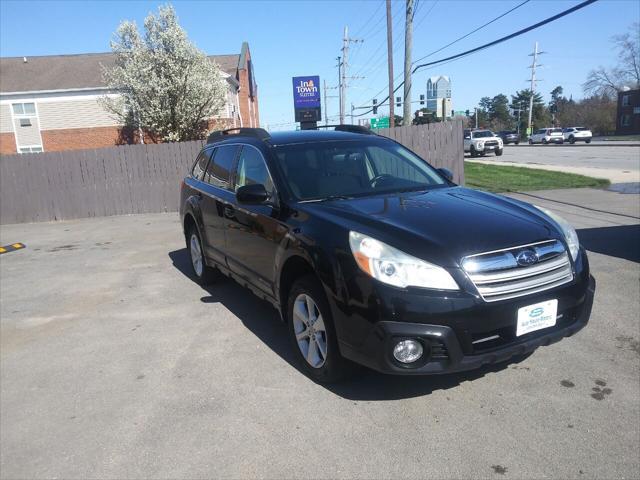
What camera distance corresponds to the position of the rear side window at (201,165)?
19.7 feet

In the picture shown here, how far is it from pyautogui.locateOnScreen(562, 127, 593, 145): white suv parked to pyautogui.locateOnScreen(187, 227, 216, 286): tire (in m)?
52.0

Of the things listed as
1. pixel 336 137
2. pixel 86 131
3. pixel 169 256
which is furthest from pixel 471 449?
pixel 86 131

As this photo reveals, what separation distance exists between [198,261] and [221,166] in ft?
4.83

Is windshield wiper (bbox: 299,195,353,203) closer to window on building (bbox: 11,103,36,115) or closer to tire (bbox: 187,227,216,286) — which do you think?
tire (bbox: 187,227,216,286)

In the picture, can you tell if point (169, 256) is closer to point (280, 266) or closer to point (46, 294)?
point (46, 294)

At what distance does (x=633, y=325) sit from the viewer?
451 cm

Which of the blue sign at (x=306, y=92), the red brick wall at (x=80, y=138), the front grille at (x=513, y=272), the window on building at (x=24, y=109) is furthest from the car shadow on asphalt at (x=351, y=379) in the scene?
the blue sign at (x=306, y=92)

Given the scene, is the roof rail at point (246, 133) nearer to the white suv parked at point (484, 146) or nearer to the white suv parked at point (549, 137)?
the white suv parked at point (484, 146)

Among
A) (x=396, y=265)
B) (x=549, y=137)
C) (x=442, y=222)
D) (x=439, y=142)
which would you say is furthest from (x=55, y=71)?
(x=549, y=137)

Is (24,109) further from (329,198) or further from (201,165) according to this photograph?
(329,198)

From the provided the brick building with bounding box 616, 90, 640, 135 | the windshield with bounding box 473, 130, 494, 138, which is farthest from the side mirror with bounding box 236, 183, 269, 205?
the brick building with bounding box 616, 90, 640, 135

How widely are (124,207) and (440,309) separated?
1282 cm

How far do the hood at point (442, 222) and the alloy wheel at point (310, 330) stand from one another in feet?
2.08

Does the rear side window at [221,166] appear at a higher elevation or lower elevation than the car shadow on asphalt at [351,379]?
higher
